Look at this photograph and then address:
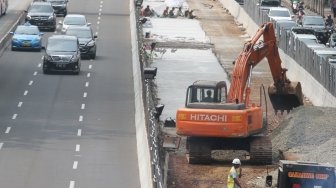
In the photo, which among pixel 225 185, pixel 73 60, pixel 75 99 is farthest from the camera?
pixel 73 60

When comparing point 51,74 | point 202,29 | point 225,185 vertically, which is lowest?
point 202,29

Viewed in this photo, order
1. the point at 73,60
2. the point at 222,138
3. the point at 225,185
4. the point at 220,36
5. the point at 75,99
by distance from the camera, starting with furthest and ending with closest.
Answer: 1. the point at 220,36
2. the point at 73,60
3. the point at 75,99
4. the point at 222,138
5. the point at 225,185

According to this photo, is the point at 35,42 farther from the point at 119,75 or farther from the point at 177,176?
the point at 177,176

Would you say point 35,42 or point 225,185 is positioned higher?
point 225,185

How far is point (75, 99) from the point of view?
53.3m

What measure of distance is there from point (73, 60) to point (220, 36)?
23.8 meters

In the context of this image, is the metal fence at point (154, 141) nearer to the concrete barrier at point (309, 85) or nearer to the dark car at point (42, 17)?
the concrete barrier at point (309, 85)

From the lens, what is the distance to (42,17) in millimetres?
76938

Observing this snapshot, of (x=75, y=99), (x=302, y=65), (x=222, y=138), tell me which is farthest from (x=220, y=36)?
(x=222, y=138)

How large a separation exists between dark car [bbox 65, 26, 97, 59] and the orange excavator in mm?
22346

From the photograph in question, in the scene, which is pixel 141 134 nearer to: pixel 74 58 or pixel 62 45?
pixel 74 58

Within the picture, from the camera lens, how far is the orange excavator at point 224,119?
3881cm

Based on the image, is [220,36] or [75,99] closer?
[75,99]

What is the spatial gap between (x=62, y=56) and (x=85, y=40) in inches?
250
